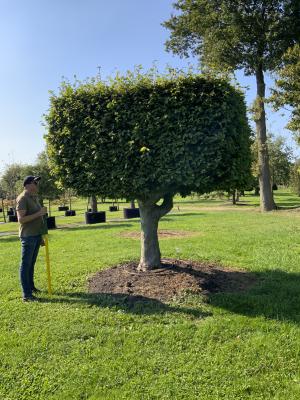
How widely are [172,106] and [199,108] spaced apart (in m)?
0.45

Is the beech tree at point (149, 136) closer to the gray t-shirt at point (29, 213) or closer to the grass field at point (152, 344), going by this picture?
the gray t-shirt at point (29, 213)

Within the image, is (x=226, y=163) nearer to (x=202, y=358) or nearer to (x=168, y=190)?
(x=168, y=190)

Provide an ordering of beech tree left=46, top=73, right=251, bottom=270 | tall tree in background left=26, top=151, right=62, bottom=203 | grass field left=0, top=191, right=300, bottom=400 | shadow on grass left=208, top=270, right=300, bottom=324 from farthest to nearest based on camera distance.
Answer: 1. tall tree in background left=26, top=151, right=62, bottom=203
2. beech tree left=46, top=73, right=251, bottom=270
3. shadow on grass left=208, top=270, right=300, bottom=324
4. grass field left=0, top=191, right=300, bottom=400

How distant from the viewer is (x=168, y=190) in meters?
6.58

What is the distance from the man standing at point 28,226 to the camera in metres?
6.15

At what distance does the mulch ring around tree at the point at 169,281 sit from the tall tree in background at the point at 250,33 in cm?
1678

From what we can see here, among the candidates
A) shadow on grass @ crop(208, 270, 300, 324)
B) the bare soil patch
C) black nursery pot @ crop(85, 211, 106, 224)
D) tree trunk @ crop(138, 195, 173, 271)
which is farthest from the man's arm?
black nursery pot @ crop(85, 211, 106, 224)

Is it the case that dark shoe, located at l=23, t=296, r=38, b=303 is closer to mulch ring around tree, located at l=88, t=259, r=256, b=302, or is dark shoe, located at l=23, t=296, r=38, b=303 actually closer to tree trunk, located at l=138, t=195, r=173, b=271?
mulch ring around tree, located at l=88, t=259, r=256, b=302

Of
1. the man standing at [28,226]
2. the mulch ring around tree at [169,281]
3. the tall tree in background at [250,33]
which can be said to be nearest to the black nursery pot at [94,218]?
the tall tree in background at [250,33]

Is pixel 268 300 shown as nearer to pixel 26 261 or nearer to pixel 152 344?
pixel 152 344

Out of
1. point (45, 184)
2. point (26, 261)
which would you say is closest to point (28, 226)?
point (26, 261)

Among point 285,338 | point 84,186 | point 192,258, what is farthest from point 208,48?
point 285,338

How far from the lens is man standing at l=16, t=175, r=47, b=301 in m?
6.15

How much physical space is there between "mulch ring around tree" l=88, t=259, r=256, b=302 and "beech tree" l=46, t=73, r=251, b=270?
1.44 m
